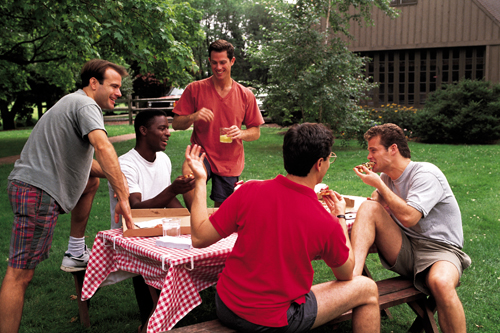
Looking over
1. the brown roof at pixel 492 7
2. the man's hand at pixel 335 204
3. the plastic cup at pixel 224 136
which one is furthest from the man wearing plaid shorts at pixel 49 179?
the brown roof at pixel 492 7

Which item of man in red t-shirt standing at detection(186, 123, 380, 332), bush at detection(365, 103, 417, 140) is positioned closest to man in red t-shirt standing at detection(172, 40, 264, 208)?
man in red t-shirt standing at detection(186, 123, 380, 332)

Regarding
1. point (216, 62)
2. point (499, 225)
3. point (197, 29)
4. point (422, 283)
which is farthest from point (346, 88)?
point (422, 283)

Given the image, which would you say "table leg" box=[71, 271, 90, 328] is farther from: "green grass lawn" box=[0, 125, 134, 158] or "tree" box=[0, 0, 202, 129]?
"green grass lawn" box=[0, 125, 134, 158]

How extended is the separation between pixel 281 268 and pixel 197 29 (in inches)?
377

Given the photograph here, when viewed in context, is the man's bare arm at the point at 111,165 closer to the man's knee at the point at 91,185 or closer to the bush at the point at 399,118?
the man's knee at the point at 91,185

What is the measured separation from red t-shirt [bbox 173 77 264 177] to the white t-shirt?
0.48 m

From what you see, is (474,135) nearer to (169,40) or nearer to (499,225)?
(499,225)

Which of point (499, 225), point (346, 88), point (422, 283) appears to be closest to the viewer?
point (422, 283)

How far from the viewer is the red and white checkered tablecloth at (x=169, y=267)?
2.33 m

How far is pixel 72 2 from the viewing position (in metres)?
7.57

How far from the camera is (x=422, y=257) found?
9.62 ft

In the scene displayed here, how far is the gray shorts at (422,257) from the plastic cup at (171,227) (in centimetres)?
152

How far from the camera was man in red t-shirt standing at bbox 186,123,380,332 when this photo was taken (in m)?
2.04

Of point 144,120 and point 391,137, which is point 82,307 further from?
point 391,137
